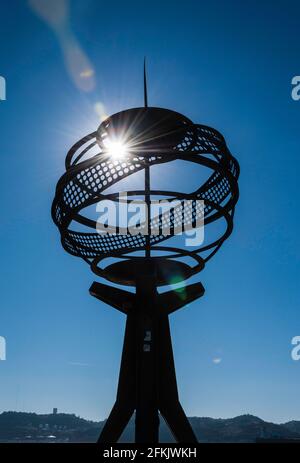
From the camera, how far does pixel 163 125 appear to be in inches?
442

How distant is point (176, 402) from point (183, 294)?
273 cm

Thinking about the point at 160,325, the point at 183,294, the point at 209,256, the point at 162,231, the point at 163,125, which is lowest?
the point at 160,325

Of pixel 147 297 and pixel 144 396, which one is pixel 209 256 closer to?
pixel 147 297

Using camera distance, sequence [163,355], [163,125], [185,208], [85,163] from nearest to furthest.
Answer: [85,163]
[163,125]
[163,355]
[185,208]

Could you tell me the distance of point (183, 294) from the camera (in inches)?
503

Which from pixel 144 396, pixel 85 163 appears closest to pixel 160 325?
pixel 144 396

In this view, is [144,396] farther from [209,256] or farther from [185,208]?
[185,208]

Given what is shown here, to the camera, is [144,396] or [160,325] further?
[160,325]
